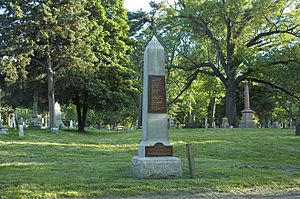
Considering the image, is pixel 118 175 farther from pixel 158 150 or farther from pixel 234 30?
pixel 234 30

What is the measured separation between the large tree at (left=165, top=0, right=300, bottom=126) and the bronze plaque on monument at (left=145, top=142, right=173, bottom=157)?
23695 millimetres

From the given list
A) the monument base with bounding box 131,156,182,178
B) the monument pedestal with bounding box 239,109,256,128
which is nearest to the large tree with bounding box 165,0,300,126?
the monument pedestal with bounding box 239,109,256,128

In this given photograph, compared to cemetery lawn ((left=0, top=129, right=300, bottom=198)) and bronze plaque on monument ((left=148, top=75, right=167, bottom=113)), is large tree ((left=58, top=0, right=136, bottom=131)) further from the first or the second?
bronze plaque on monument ((left=148, top=75, right=167, bottom=113))

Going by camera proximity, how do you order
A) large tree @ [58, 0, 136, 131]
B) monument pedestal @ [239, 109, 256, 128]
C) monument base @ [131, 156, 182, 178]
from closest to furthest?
1. monument base @ [131, 156, 182, 178]
2. large tree @ [58, 0, 136, 131]
3. monument pedestal @ [239, 109, 256, 128]

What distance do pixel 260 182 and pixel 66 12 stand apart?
73.7ft

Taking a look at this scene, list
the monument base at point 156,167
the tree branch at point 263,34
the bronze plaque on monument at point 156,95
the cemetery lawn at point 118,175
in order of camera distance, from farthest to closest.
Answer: the tree branch at point 263,34
the bronze plaque on monument at point 156,95
the monument base at point 156,167
the cemetery lawn at point 118,175

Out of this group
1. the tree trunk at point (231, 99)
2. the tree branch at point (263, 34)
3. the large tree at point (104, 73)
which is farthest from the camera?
the tree trunk at point (231, 99)

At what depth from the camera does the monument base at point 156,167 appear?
31.6ft

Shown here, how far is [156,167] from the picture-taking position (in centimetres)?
971

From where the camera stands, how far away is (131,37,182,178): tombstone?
980 cm

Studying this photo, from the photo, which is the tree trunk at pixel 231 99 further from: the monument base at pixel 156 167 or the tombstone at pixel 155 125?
the monument base at pixel 156 167

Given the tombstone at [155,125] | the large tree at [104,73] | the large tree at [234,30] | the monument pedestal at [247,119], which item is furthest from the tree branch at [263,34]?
the tombstone at [155,125]

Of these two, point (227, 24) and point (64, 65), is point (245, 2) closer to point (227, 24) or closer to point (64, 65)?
point (227, 24)

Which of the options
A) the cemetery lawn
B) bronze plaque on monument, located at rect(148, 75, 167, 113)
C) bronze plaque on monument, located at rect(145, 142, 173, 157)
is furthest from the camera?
bronze plaque on monument, located at rect(148, 75, 167, 113)
